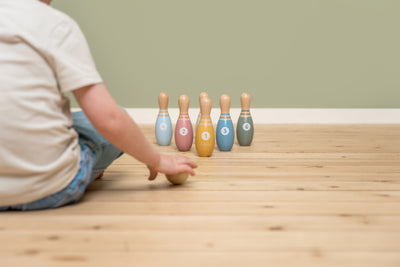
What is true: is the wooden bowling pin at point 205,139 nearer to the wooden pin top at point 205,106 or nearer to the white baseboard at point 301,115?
the wooden pin top at point 205,106

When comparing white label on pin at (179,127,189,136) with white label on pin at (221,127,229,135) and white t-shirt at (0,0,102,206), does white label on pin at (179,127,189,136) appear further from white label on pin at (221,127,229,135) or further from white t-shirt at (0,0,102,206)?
white t-shirt at (0,0,102,206)

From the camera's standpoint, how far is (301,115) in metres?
2.88

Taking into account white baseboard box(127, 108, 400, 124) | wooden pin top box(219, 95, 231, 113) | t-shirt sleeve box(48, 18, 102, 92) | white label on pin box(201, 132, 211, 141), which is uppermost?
t-shirt sleeve box(48, 18, 102, 92)

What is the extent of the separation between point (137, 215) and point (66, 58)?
13.9 inches

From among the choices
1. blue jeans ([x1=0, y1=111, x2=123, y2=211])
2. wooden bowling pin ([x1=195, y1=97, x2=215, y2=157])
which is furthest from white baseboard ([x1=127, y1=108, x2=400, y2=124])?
blue jeans ([x1=0, y1=111, x2=123, y2=211])

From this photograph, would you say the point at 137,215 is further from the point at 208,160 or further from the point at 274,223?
the point at 208,160

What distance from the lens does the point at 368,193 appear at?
108 cm

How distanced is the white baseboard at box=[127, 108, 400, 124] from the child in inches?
75.6

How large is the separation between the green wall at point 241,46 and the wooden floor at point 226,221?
145 centimetres

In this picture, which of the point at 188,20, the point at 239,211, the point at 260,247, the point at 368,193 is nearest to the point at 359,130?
the point at 188,20

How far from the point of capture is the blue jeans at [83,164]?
2.97ft

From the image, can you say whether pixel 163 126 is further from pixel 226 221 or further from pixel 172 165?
pixel 226 221

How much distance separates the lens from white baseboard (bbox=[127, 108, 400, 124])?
111 inches

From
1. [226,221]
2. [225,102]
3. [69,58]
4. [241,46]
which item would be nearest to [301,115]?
[241,46]
